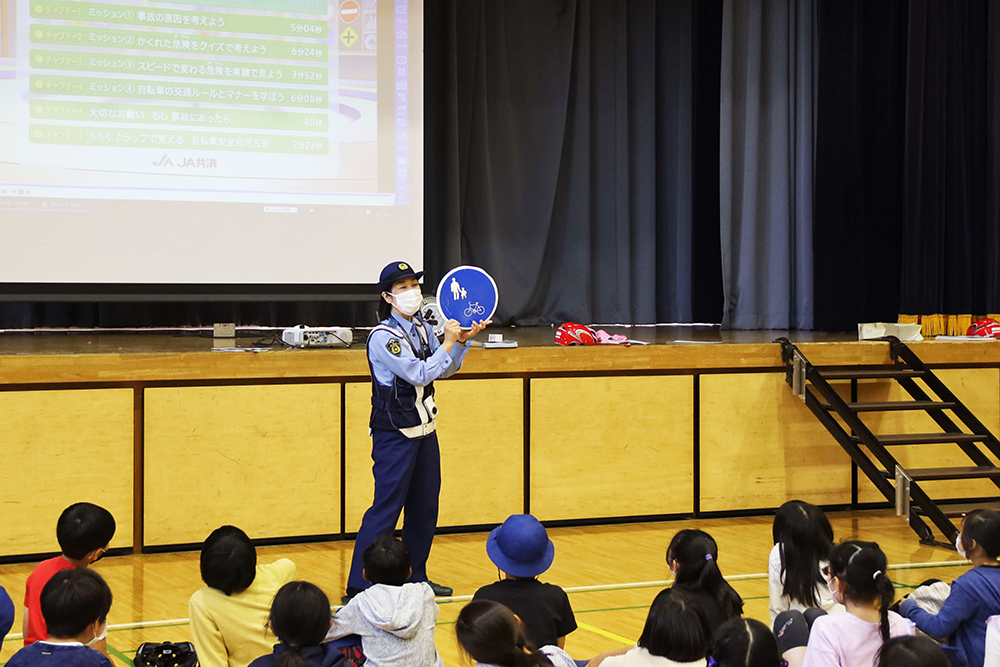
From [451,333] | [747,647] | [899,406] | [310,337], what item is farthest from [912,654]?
[899,406]

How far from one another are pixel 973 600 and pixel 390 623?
145cm

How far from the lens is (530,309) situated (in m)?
7.61

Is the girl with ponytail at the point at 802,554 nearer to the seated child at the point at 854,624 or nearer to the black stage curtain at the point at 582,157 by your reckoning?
the seated child at the point at 854,624

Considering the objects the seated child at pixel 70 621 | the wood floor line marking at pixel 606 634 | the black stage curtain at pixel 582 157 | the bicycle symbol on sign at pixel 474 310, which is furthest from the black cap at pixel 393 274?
the black stage curtain at pixel 582 157

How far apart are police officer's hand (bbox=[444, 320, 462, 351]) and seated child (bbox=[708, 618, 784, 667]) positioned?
76.6 inches

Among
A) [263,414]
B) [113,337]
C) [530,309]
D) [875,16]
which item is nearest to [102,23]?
[113,337]

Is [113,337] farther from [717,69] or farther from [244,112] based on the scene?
[717,69]

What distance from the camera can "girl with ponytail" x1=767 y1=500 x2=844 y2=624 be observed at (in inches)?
108

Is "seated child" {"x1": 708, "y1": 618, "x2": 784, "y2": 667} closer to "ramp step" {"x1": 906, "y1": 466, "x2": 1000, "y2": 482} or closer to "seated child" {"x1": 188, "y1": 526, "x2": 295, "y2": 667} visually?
"seated child" {"x1": 188, "y1": 526, "x2": 295, "y2": 667}

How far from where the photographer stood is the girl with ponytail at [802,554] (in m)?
2.75

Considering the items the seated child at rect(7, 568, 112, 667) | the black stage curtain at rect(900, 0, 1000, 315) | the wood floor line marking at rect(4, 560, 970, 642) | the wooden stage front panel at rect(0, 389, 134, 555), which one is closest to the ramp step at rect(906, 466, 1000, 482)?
the wood floor line marking at rect(4, 560, 970, 642)

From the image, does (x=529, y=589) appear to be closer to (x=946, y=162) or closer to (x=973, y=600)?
(x=973, y=600)

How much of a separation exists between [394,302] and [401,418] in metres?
0.44

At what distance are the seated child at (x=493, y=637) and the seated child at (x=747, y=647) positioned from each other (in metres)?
0.35
